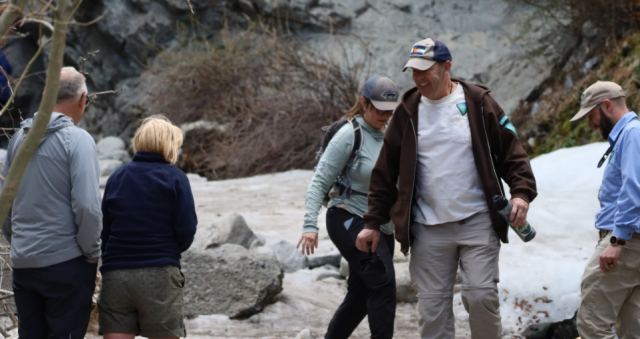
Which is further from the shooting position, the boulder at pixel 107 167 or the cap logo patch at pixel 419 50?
the boulder at pixel 107 167

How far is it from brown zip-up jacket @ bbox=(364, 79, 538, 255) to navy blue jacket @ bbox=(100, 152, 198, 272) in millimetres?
873

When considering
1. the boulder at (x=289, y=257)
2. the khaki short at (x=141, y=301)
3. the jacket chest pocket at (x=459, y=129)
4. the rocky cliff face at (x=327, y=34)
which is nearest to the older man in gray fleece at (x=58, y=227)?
the khaki short at (x=141, y=301)

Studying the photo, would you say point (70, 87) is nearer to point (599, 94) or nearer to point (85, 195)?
point (85, 195)

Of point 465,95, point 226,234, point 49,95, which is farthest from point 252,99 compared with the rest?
point 49,95

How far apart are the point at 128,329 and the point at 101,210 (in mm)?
532

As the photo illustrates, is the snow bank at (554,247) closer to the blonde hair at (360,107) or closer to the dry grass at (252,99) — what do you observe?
the blonde hair at (360,107)

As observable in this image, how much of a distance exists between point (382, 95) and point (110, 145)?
13.2m

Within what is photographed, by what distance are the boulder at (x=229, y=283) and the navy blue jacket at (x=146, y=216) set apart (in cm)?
255

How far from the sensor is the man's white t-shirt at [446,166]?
3703 millimetres

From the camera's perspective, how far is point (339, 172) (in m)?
4.39

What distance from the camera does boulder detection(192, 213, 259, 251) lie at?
7.56 meters

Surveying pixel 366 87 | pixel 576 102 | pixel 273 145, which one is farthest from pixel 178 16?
pixel 366 87

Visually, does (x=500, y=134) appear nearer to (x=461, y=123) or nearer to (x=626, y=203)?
(x=461, y=123)

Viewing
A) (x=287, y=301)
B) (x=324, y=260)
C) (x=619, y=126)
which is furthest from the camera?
(x=324, y=260)
